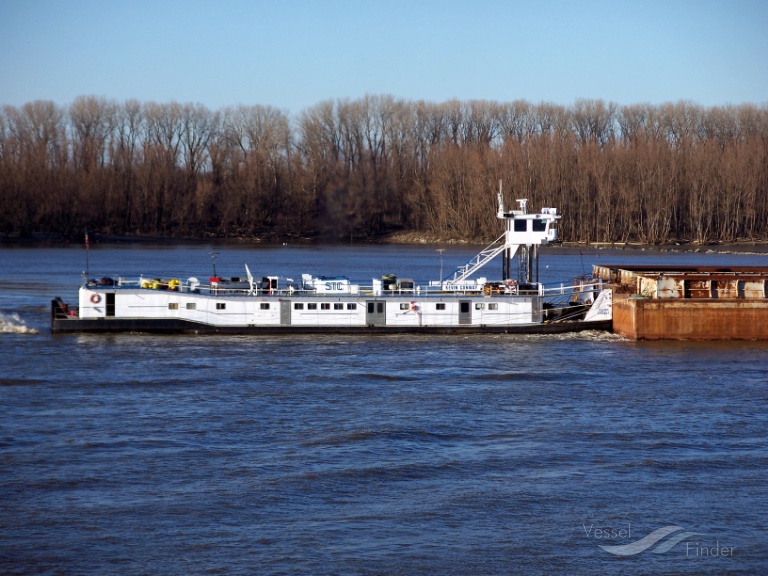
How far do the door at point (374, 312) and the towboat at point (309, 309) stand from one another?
5cm

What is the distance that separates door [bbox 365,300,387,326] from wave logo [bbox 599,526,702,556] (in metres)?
27.6

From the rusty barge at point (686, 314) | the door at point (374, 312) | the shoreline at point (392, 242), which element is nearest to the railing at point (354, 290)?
the door at point (374, 312)

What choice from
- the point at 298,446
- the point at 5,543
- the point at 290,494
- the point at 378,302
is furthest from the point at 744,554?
the point at 378,302

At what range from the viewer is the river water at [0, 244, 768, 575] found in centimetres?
2159

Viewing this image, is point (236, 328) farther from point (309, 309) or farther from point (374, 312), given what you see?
point (374, 312)

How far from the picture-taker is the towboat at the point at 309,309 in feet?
161

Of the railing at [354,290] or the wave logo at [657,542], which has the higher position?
the railing at [354,290]

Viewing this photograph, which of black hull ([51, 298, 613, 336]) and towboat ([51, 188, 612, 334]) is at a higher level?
towboat ([51, 188, 612, 334])

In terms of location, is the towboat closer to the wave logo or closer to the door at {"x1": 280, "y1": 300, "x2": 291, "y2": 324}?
the door at {"x1": 280, "y1": 300, "x2": 291, "y2": 324}

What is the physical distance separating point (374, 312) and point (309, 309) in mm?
3132

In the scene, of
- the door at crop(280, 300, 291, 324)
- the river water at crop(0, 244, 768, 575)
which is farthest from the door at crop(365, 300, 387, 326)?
the door at crop(280, 300, 291, 324)

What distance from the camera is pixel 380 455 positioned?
28.3 meters

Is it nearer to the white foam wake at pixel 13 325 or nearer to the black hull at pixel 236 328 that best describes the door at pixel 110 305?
the black hull at pixel 236 328

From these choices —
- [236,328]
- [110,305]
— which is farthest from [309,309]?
[110,305]
